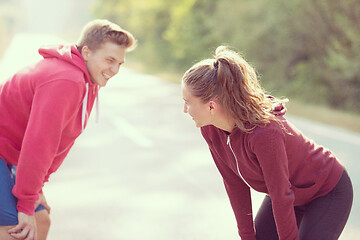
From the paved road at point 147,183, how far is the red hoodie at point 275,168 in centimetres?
173

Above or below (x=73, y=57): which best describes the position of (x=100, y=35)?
above

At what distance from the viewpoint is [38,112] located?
2701 mm

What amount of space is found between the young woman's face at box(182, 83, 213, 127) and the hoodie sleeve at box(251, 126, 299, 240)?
0.87ft

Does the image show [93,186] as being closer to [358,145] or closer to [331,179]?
[331,179]

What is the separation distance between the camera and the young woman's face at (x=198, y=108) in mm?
2615

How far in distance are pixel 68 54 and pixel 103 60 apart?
0.77ft

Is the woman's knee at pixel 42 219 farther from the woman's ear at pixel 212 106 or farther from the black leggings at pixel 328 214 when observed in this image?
the black leggings at pixel 328 214

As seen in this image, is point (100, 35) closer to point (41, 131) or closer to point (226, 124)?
point (41, 131)

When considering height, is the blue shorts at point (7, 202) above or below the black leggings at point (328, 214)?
below

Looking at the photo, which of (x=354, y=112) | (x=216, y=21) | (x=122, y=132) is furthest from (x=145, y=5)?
(x=122, y=132)

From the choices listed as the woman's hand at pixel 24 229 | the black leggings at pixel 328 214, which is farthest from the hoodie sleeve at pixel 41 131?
the black leggings at pixel 328 214

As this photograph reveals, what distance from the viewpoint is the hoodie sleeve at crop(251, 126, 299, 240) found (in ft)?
8.30

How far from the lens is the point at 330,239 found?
8.98ft

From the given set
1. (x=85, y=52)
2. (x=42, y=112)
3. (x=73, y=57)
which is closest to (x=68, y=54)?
(x=73, y=57)
